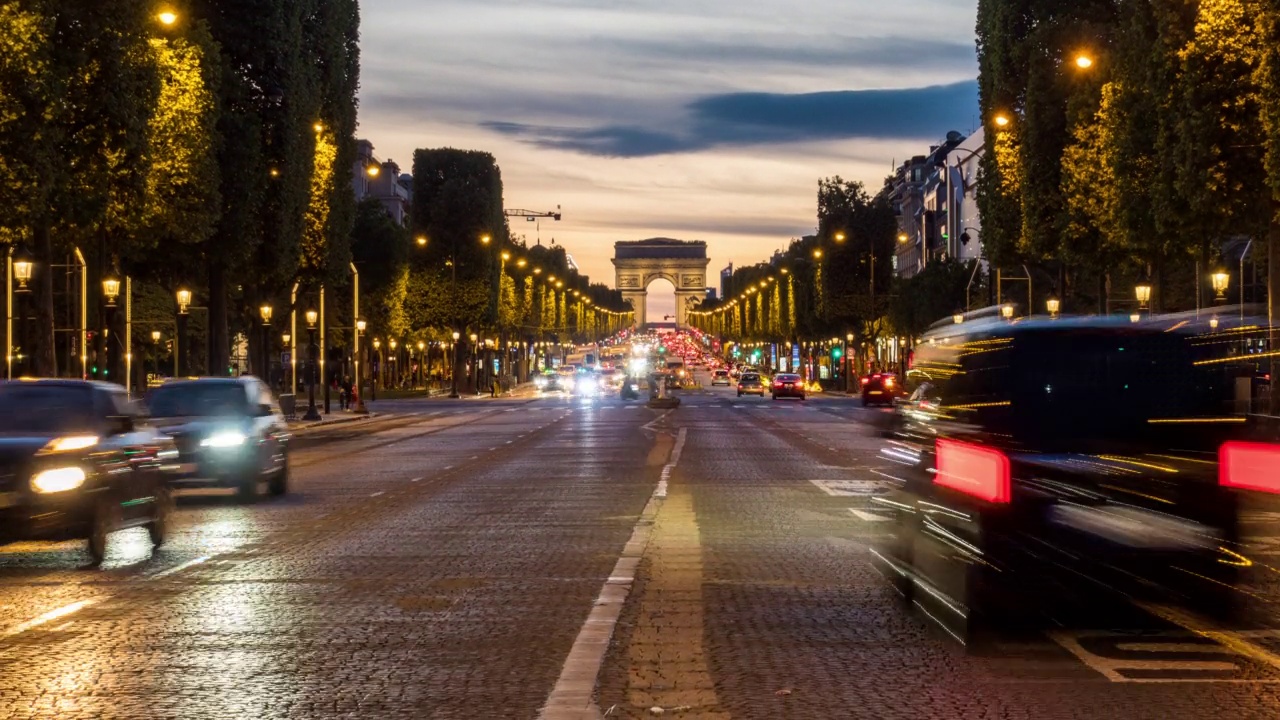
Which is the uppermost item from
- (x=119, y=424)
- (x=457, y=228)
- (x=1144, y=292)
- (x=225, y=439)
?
(x=457, y=228)

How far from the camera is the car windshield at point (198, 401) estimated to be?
24.6 m

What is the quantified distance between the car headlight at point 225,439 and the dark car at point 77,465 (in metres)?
5.35

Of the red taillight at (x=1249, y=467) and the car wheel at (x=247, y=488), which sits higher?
the red taillight at (x=1249, y=467)

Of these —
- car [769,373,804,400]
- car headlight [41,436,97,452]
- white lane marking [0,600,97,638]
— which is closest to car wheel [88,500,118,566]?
car headlight [41,436,97,452]

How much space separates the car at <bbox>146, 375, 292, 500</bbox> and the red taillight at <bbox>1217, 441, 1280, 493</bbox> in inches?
617

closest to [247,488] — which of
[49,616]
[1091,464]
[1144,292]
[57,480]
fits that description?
[57,480]

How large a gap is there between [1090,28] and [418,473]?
107 feet

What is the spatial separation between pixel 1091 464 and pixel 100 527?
29.6ft

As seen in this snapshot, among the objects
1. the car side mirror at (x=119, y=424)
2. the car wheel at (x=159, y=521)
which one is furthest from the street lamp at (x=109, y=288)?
the car side mirror at (x=119, y=424)

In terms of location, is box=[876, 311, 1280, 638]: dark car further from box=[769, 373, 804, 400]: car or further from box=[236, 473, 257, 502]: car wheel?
box=[769, 373, 804, 400]: car

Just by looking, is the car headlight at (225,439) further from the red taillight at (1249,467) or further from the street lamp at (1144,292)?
the street lamp at (1144,292)

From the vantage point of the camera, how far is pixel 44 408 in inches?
667

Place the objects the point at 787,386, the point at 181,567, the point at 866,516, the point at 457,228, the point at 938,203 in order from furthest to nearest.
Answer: the point at 938,203, the point at 457,228, the point at 787,386, the point at 866,516, the point at 181,567

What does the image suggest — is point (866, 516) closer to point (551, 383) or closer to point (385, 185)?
point (551, 383)
